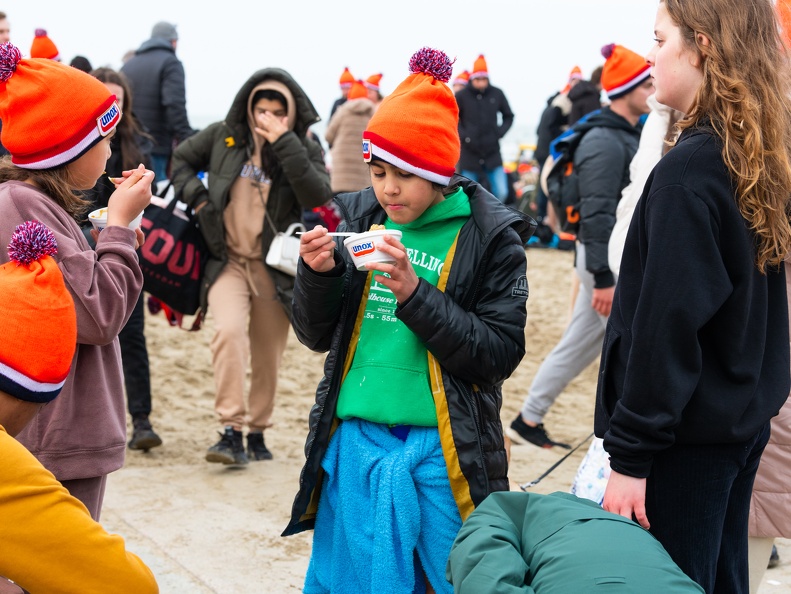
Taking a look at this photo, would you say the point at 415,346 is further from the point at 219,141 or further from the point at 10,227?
the point at 219,141

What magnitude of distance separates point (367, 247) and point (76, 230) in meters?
0.91

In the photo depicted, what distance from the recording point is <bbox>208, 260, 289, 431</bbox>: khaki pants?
5.20 metres

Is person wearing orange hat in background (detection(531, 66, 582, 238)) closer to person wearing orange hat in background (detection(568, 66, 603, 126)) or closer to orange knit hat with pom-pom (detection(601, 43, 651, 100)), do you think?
person wearing orange hat in background (detection(568, 66, 603, 126))

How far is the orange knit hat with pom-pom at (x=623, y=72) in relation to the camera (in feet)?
17.3

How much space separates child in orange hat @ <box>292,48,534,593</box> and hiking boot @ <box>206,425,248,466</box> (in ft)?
7.89

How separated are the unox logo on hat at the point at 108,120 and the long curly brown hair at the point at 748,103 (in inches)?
64.3

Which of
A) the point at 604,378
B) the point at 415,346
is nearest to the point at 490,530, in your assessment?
the point at 604,378

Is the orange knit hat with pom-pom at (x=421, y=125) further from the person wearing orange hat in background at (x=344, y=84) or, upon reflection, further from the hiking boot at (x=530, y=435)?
the person wearing orange hat in background at (x=344, y=84)

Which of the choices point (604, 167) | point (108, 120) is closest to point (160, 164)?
point (604, 167)

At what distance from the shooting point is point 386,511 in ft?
8.74

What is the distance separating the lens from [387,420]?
272cm

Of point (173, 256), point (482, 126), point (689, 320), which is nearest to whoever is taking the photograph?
point (689, 320)

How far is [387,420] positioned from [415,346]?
23cm

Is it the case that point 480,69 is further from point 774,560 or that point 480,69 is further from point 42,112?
point 42,112
